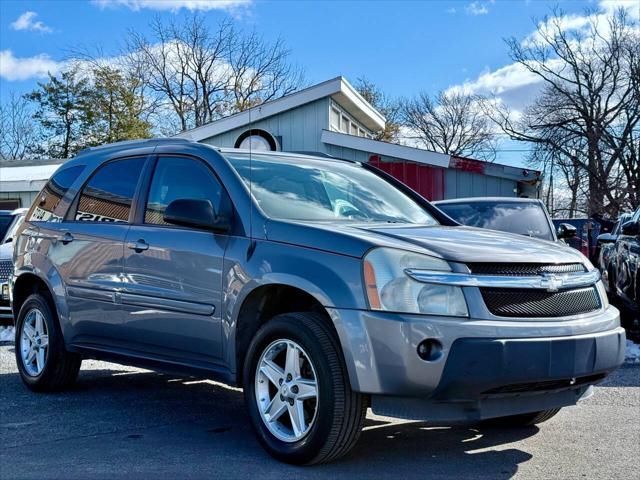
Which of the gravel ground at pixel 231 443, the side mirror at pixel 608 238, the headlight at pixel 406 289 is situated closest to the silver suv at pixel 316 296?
the headlight at pixel 406 289

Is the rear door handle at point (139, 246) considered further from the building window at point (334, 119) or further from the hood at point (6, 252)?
the building window at point (334, 119)

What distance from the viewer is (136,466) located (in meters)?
4.26

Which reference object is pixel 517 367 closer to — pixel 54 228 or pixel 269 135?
pixel 54 228

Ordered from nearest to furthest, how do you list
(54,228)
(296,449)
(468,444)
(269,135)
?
(296,449), (468,444), (54,228), (269,135)

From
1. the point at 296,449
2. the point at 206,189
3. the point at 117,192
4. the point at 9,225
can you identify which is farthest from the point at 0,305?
the point at 296,449

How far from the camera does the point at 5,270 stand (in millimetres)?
11094

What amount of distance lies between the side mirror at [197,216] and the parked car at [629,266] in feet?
19.0

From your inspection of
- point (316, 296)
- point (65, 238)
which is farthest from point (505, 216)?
point (316, 296)

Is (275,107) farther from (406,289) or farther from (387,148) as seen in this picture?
(406,289)

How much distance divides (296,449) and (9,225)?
9.88 m

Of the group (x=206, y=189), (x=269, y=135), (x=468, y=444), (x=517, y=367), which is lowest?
(x=468, y=444)

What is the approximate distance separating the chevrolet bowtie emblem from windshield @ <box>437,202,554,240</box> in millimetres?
5416

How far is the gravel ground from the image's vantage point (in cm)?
423

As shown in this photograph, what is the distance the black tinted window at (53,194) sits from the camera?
6.44 metres
